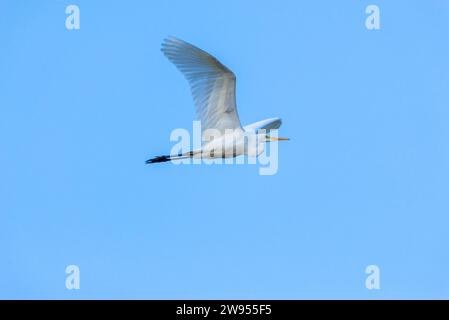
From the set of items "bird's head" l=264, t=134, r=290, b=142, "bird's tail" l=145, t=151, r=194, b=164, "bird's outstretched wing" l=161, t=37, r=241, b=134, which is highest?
"bird's outstretched wing" l=161, t=37, r=241, b=134

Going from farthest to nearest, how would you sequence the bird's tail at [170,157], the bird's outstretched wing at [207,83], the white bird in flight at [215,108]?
the bird's tail at [170,157], the white bird in flight at [215,108], the bird's outstretched wing at [207,83]

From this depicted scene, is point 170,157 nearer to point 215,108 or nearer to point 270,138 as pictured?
point 215,108

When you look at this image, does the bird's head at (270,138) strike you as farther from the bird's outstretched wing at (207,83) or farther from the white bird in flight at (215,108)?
the bird's outstretched wing at (207,83)

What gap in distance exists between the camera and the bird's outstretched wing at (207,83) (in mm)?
10062

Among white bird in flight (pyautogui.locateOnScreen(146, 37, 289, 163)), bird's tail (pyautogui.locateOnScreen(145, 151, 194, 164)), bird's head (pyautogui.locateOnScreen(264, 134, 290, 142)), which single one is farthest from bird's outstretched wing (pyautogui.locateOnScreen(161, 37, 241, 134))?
bird's head (pyautogui.locateOnScreen(264, 134, 290, 142))

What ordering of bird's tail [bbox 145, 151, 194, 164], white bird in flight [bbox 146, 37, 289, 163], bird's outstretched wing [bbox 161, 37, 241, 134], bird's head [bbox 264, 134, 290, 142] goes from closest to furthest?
bird's outstretched wing [bbox 161, 37, 241, 134], white bird in flight [bbox 146, 37, 289, 163], bird's tail [bbox 145, 151, 194, 164], bird's head [bbox 264, 134, 290, 142]

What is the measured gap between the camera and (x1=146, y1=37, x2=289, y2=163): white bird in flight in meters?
10.3

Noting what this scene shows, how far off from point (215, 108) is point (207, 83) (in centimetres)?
41

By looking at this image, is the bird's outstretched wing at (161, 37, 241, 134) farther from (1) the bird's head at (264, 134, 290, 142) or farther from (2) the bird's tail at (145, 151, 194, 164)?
(1) the bird's head at (264, 134, 290, 142)

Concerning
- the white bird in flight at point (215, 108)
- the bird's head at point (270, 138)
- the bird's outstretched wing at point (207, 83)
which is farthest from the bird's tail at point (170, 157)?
the bird's head at point (270, 138)
